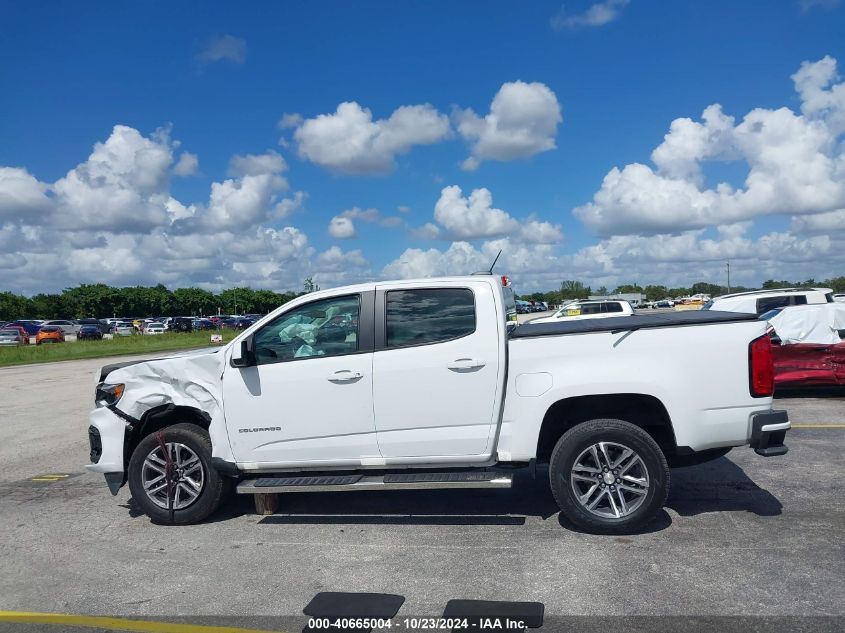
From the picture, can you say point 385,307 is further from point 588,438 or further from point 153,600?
point 153,600

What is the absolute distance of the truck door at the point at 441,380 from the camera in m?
5.24

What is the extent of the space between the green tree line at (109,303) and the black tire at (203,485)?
10546cm

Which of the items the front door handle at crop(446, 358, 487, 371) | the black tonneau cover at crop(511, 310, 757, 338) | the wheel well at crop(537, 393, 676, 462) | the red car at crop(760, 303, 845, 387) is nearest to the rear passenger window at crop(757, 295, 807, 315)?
the red car at crop(760, 303, 845, 387)

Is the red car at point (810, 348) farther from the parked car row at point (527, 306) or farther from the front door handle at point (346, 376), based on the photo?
the parked car row at point (527, 306)

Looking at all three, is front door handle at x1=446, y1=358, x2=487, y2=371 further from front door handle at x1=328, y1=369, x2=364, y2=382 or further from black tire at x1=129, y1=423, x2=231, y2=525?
black tire at x1=129, y1=423, x2=231, y2=525

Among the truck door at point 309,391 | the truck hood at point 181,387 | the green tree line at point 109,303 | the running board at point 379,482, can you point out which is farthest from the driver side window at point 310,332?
the green tree line at point 109,303

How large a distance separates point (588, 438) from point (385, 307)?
6.15 feet

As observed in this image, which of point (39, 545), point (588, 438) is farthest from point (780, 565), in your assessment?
point (39, 545)

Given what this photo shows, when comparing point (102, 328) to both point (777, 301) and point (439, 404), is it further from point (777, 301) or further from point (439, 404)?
point (439, 404)

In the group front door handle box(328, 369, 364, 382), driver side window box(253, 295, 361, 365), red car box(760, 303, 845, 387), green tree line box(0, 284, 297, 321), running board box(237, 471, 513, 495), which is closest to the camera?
running board box(237, 471, 513, 495)

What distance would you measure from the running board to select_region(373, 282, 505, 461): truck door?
17cm

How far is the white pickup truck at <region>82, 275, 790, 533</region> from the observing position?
5.05 meters

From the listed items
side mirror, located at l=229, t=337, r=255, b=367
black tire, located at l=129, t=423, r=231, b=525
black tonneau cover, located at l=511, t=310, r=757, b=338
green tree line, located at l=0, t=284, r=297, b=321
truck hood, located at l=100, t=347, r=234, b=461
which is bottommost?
black tire, located at l=129, t=423, r=231, b=525

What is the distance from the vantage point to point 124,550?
5.31 m
